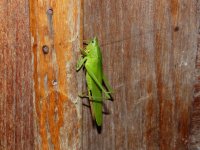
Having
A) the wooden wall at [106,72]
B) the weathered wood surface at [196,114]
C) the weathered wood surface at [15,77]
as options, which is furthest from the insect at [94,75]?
the weathered wood surface at [196,114]

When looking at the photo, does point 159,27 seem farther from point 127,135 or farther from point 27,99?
point 27,99

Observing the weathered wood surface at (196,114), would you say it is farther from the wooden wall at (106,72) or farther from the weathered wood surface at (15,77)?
the weathered wood surface at (15,77)

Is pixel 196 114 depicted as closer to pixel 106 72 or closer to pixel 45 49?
pixel 106 72

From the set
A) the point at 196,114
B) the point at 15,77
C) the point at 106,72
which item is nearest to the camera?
the point at 15,77

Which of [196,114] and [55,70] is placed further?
[196,114]

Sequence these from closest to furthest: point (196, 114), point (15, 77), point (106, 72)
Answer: point (15, 77)
point (106, 72)
point (196, 114)

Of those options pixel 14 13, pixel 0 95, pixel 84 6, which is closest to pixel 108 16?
pixel 84 6

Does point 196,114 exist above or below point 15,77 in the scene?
below

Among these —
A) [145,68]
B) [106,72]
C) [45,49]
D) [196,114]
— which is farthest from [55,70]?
[196,114]
